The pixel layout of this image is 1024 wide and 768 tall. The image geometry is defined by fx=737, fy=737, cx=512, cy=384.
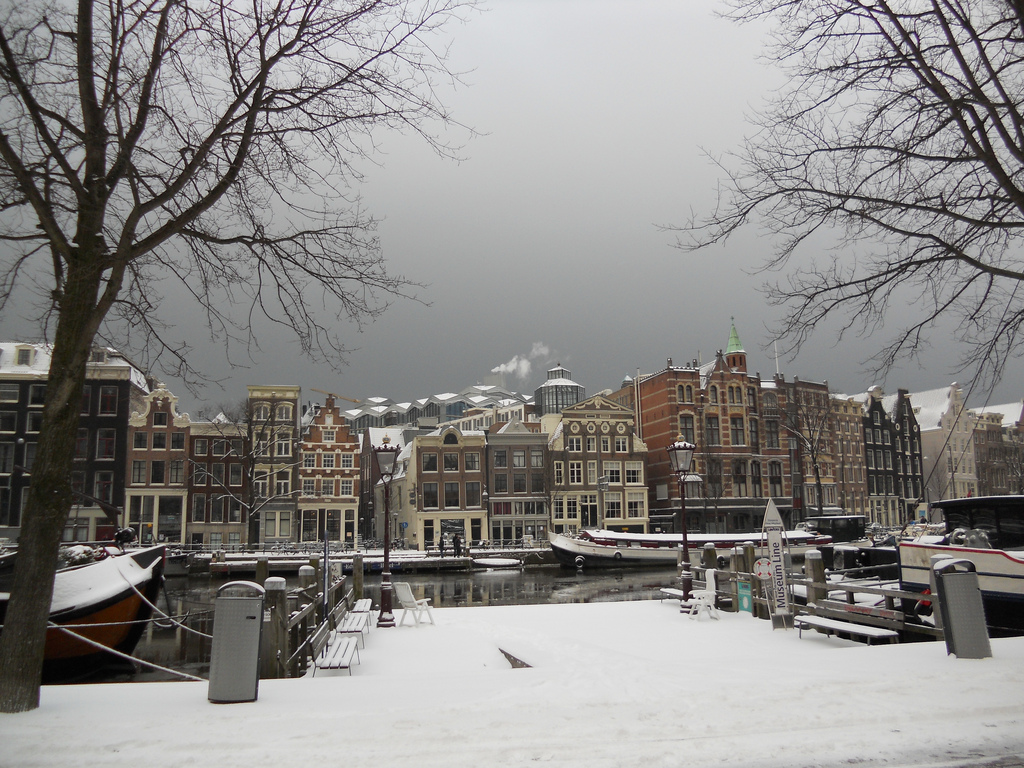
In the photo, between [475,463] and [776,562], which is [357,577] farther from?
[475,463]

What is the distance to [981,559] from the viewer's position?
1348cm

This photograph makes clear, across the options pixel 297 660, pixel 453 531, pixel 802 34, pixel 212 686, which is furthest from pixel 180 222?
pixel 453 531

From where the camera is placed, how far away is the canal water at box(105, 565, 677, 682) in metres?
16.1

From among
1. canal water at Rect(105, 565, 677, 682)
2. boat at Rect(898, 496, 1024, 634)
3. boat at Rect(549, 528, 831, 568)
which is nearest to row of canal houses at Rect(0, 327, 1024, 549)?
boat at Rect(549, 528, 831, 568)

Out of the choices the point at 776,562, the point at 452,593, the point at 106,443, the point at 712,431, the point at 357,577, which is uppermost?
the point at 712,431

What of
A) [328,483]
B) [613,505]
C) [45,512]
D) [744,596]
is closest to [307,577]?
[45,512]

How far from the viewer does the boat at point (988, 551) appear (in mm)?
13055

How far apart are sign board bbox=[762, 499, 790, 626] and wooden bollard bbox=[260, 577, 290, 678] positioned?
808 cm

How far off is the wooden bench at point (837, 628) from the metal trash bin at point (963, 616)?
76.8 inches

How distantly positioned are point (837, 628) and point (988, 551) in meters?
4.37

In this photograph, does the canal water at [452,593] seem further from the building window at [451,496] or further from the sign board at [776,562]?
the building window at [451,496]

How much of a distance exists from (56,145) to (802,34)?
9.20 m

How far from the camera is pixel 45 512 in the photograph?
270 inches

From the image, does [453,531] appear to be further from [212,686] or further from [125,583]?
[212,686]
